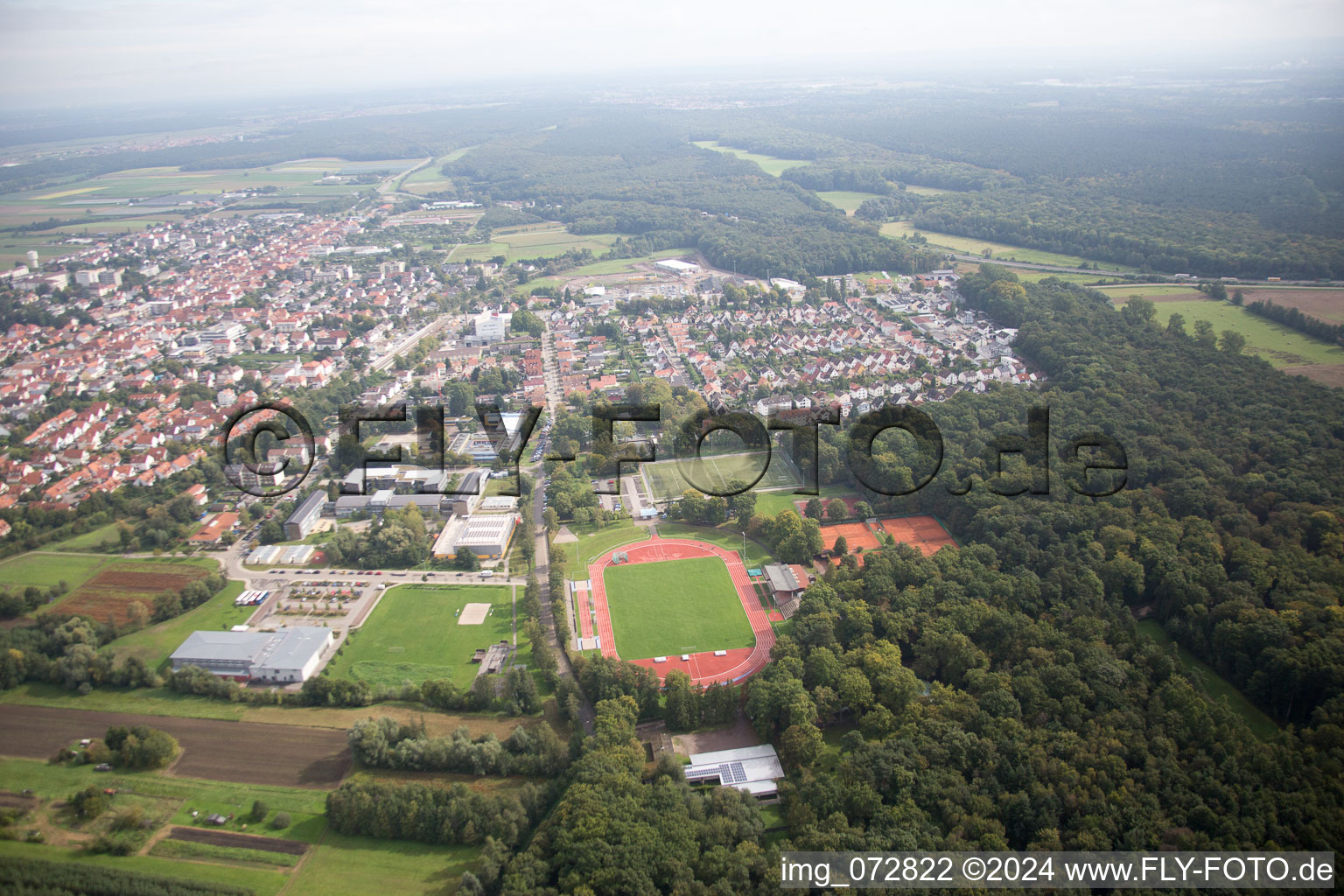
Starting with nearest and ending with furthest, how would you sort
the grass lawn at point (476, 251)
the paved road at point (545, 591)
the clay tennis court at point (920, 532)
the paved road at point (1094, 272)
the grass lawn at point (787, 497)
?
the paved road at point (545, 591) → the clay tennis court at point (920, 532) → the grass lawn at point (787, 497) → the paved road at point (1094, 272) → the grass lawn at point (476, 251)

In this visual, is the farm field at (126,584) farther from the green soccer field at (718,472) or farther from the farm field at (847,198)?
the farm field at (847,198)

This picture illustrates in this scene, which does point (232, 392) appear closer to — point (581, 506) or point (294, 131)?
point (581, 506)

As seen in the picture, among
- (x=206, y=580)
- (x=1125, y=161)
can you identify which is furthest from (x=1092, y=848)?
(x=1125, y=161)

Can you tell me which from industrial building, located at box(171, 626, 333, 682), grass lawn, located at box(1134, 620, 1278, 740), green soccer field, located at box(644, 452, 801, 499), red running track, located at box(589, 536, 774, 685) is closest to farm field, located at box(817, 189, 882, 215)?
green soccer field, located at box(644, 452, 801, 499)

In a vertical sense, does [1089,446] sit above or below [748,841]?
above

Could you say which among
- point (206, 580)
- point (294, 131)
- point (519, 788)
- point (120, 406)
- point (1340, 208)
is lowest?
point (519, 788)

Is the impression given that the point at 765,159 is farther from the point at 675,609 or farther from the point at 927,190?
the point at 675,609

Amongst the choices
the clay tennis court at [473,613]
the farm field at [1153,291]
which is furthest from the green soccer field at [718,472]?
the farm field at [1153,291]

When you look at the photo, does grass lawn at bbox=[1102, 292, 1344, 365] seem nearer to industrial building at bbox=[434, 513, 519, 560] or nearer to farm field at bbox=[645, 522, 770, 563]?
farm field at bbox=[645, 522, 770, 563]
